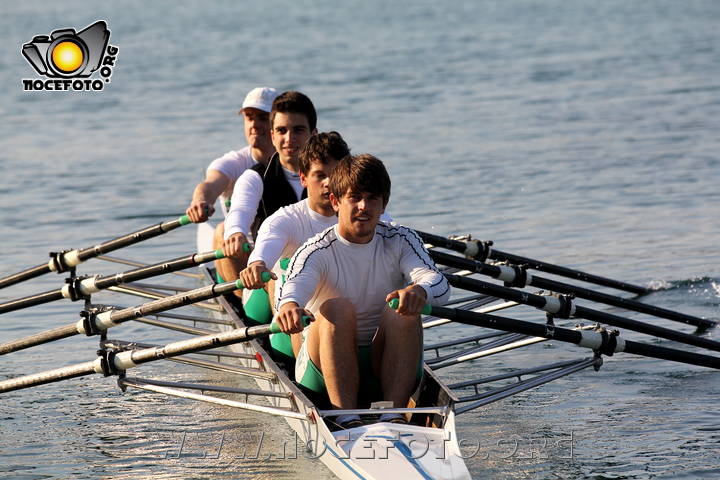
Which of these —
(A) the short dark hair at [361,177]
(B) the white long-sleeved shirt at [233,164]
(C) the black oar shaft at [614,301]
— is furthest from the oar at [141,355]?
(C) the black oar shaft at [614,301]

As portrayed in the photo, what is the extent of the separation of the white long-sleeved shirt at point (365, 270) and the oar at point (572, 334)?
0.13 m

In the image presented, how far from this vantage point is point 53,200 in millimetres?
13133

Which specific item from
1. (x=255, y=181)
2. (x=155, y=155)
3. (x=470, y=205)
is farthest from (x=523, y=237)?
(x=155, y=155)

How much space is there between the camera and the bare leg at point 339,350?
14.6 feet

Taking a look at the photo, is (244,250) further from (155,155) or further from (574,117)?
(574,117)

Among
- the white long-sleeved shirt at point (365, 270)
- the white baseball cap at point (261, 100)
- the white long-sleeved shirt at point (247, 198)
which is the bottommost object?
the white long-sleeved shirt at point (365, 270)

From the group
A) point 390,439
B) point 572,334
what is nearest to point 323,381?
point 390,439

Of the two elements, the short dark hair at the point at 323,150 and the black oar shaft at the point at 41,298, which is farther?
the black oar shaft at the point at 41,298

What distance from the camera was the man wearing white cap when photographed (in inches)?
271

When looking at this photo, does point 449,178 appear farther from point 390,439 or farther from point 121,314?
point 390,439

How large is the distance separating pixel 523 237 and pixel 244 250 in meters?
5.11

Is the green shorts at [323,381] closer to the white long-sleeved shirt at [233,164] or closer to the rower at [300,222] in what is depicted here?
the rower at [300,222]

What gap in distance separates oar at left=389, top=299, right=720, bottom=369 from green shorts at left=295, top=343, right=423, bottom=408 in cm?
31

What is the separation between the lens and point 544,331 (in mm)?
4934
